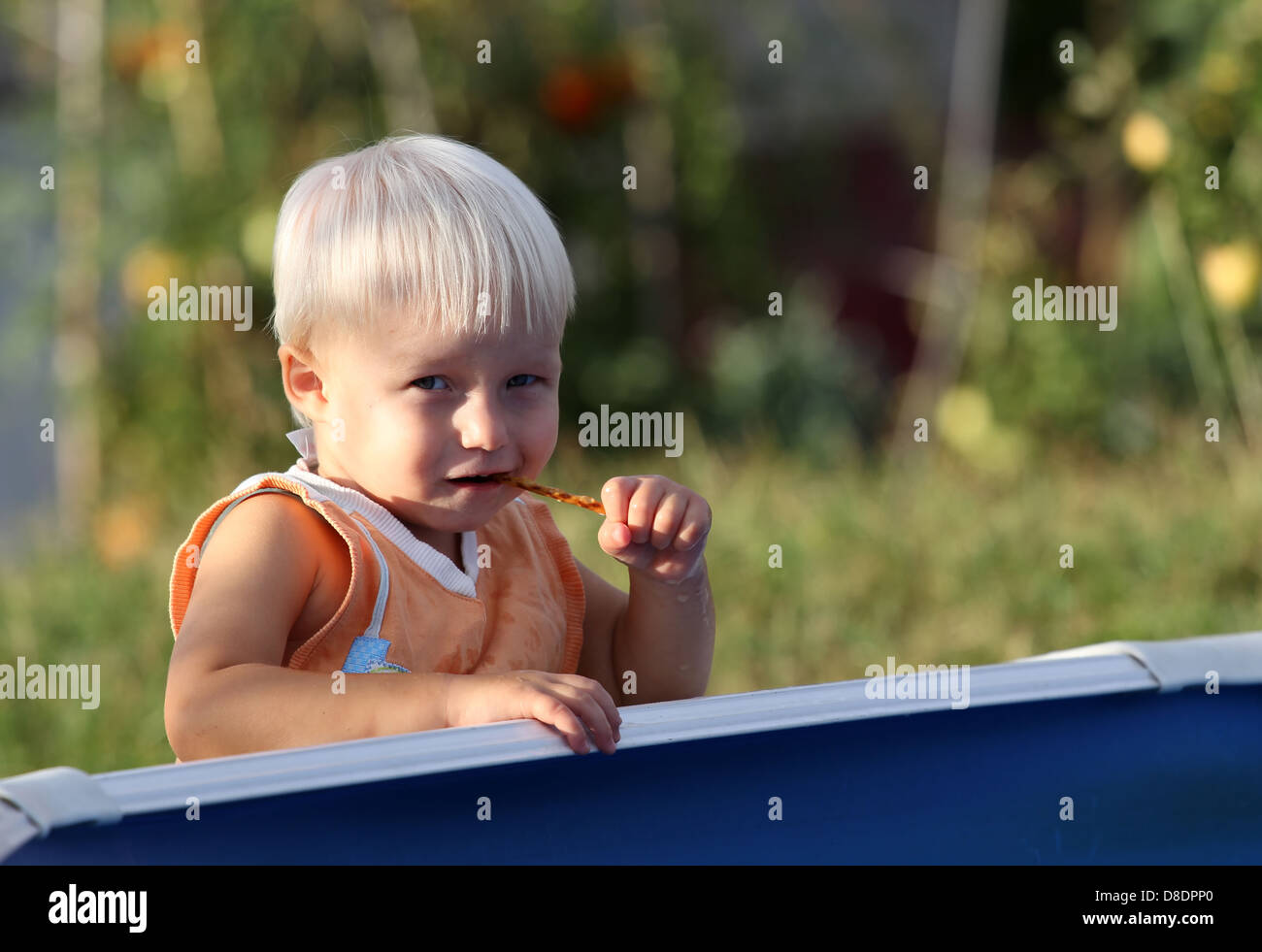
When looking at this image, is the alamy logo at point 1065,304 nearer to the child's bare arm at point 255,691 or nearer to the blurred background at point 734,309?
the blurred background at point 734,309

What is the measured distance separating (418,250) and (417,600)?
364 millimetres

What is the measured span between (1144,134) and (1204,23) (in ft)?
3.17

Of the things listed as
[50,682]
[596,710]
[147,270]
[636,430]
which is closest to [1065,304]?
[636,430]

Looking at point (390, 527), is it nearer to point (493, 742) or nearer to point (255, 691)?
point (255, 691)

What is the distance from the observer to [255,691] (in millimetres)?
1432

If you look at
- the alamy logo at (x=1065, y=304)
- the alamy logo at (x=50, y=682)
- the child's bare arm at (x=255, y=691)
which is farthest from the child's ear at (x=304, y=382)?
the alamy logo at (x=1065, y=304)

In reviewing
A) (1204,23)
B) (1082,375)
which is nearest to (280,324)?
(1082,375)

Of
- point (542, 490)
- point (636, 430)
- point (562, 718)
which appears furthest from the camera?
point (636, 430)

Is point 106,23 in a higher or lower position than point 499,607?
higher

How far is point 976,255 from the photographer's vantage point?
16.4 feet

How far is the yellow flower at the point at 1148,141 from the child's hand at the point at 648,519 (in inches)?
118
